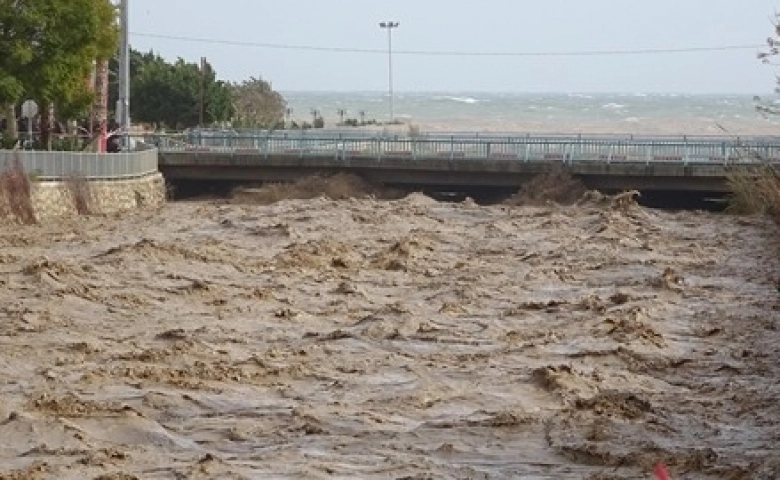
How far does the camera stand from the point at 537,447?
58.4 ft

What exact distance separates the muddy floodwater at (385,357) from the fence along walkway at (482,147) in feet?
38.2

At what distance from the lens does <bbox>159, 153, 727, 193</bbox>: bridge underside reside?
2141 inches

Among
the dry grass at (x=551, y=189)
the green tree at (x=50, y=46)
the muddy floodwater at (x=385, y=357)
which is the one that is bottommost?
the muddy floodwater at (x=385, y=357)

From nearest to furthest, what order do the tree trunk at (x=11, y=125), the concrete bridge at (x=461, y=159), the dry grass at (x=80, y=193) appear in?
the dry grass at (x=80, y=193), the concrete bridge at (x=461, y=159), the tree trunk at (x=11, y=125)

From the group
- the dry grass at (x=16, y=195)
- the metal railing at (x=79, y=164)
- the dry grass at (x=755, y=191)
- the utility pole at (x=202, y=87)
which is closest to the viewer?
the dry grass at (x=16, y=195)

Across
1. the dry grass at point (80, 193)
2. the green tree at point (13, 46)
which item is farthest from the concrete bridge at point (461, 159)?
the green tree at point (13, 46)

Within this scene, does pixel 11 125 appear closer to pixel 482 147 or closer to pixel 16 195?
pixel 16 195

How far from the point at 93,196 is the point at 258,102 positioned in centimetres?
6760

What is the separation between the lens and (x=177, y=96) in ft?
290

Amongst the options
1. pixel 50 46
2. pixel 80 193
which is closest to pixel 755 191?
pixel 80 193

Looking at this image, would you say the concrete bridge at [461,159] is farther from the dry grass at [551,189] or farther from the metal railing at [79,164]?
the metal railing at [79,164]

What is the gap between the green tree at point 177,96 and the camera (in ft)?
288

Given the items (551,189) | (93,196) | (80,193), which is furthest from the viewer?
(551,189)

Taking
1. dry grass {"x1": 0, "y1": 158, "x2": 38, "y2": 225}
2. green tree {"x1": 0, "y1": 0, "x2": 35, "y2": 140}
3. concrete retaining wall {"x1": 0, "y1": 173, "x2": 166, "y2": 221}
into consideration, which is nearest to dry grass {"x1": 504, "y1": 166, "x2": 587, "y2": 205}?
concrete retaining wall {"x1": 0, "y1": 173, "x2": 166, "y2": 221}
